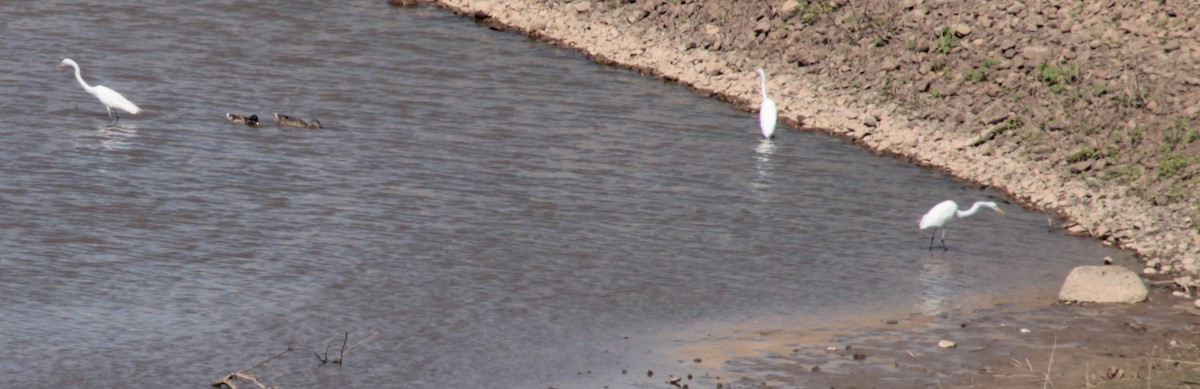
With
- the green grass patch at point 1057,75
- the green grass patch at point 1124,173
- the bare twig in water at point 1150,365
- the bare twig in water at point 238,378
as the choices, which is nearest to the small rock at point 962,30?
the green grass patch at point 1057,75

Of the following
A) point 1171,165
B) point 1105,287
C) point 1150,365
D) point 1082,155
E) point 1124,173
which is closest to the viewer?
point 1150,365

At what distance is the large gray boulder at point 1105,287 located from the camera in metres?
12.3

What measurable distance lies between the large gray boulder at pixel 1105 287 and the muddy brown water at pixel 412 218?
87 centimetres

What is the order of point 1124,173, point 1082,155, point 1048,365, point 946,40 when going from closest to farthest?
point 1048,365
point 1124,173
point 1082,155
point 946,40

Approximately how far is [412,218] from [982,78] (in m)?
8.90

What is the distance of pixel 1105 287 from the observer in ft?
40.4

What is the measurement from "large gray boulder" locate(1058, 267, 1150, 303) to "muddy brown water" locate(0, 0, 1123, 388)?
2.86 feet

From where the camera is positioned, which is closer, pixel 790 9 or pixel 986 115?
pixel 986 115

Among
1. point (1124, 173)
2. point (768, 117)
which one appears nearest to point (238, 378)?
point (768, 117)

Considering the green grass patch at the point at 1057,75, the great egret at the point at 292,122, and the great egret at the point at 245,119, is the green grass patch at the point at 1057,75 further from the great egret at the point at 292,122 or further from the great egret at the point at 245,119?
the great egret at the point at 245,119

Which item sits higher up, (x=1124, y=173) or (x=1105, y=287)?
(x=1124, y=173)

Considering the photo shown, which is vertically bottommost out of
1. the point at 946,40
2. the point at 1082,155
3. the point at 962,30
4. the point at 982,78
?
the point at 1082,155

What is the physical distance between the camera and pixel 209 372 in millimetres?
9984

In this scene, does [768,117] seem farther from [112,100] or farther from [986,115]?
[112,100]
